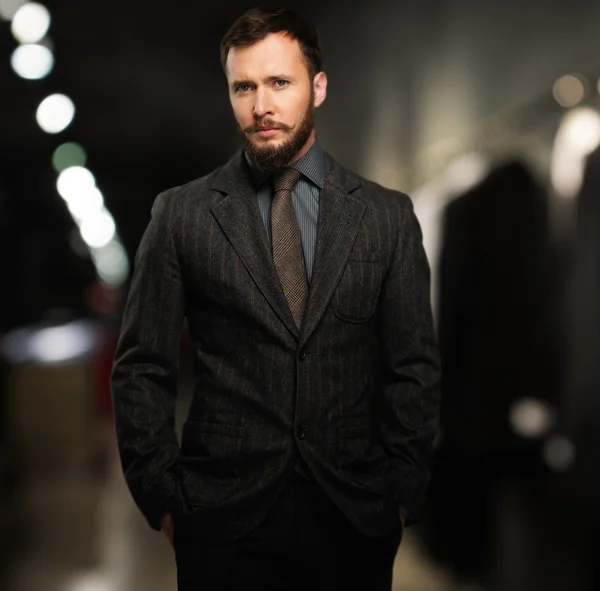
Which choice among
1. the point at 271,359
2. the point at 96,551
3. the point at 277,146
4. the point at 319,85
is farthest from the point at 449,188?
the point at 271,359

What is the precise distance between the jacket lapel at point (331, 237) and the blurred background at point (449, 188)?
0.99 metres

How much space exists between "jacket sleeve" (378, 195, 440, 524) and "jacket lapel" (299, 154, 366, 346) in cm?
12

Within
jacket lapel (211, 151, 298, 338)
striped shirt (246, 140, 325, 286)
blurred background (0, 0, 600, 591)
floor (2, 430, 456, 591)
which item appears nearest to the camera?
jacket lapel (211, 151, 298, 338)

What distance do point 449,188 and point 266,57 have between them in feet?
11.9

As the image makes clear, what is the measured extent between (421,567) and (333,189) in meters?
2.81

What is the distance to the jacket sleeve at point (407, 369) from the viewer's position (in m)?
2.25

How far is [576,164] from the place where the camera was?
491 centimetres

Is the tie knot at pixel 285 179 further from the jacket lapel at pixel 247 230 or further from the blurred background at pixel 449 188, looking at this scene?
the blurred background at pixel 449 188

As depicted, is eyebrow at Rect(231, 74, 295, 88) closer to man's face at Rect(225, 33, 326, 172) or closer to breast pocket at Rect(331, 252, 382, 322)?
man's face at Rect(225, 33, 326, 172)

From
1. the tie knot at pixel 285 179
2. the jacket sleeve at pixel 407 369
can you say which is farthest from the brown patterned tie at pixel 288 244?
the jacket sleeve at pixel 407 369

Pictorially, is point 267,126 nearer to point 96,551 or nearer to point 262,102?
point 262,102

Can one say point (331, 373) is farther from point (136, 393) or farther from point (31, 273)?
point (31, 273)

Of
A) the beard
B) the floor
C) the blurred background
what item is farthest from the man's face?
the floor

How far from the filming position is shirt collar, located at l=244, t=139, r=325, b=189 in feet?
7.30
